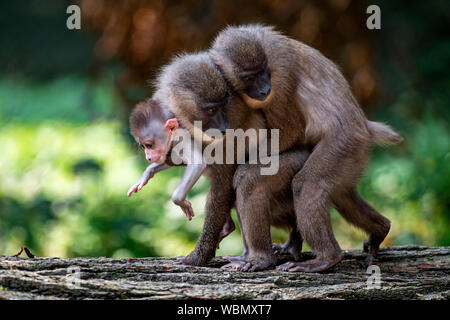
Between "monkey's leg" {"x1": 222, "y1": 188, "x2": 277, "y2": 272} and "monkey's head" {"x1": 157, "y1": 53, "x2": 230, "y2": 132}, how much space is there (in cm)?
63

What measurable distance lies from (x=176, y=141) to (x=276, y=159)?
0.86 metres

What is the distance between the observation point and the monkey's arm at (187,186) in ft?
A: 16.1

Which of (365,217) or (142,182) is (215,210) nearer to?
(142,182)

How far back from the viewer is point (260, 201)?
5047 millimetres

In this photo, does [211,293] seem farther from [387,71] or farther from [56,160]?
[387,71]

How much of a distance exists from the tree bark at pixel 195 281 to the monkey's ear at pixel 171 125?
1103mm

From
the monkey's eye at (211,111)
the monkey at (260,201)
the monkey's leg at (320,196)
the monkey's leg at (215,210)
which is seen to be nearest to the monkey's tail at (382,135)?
the monkey's leg at (320,196)

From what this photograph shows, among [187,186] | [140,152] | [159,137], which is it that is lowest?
[187,186]

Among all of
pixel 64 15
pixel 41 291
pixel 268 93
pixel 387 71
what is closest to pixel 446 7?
pixel 387 71

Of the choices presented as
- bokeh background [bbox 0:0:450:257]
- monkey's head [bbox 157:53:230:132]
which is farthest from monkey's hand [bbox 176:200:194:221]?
bokeh background [bbox 0:0:450:257]

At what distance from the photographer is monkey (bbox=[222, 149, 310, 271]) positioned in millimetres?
5031

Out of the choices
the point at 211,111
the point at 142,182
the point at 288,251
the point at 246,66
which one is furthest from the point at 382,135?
the point at 142,182

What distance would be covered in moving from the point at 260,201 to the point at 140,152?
4190mm

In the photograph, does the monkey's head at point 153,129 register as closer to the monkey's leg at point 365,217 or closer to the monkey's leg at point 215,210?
the monkey's leg at point 215,210
